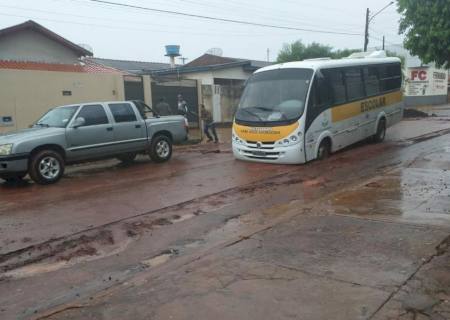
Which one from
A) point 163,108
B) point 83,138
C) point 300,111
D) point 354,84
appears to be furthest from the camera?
point 163,108

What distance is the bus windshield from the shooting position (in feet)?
40.7

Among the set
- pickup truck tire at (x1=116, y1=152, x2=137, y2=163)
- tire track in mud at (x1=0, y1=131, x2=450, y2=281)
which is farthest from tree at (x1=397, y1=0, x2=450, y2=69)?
pickup truck tire at (x1=116, y1=152, x2=137, y2=163)

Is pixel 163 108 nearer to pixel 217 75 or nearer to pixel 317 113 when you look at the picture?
pixel 317 113

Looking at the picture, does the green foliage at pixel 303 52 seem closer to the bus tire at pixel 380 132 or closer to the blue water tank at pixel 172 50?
the blue water tank at pixel 172 50

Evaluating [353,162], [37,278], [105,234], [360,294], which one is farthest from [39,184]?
[360,294]

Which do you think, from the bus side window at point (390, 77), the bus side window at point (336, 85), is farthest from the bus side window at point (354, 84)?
the bus side window at point (390, 77)

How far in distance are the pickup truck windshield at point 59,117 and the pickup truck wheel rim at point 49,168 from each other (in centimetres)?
96

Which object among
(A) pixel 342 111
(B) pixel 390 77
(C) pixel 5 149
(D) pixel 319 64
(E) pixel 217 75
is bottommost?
(C) pixel 5 149

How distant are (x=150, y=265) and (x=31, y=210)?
3.84 m

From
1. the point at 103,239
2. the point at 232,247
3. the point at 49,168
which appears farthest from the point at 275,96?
the point at 232,247

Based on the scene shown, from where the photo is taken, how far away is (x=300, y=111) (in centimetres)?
1227

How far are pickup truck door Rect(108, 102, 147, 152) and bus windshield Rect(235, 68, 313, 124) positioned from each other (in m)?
2.56

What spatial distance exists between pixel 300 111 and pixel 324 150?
157cm

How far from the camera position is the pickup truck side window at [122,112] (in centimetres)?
1270
